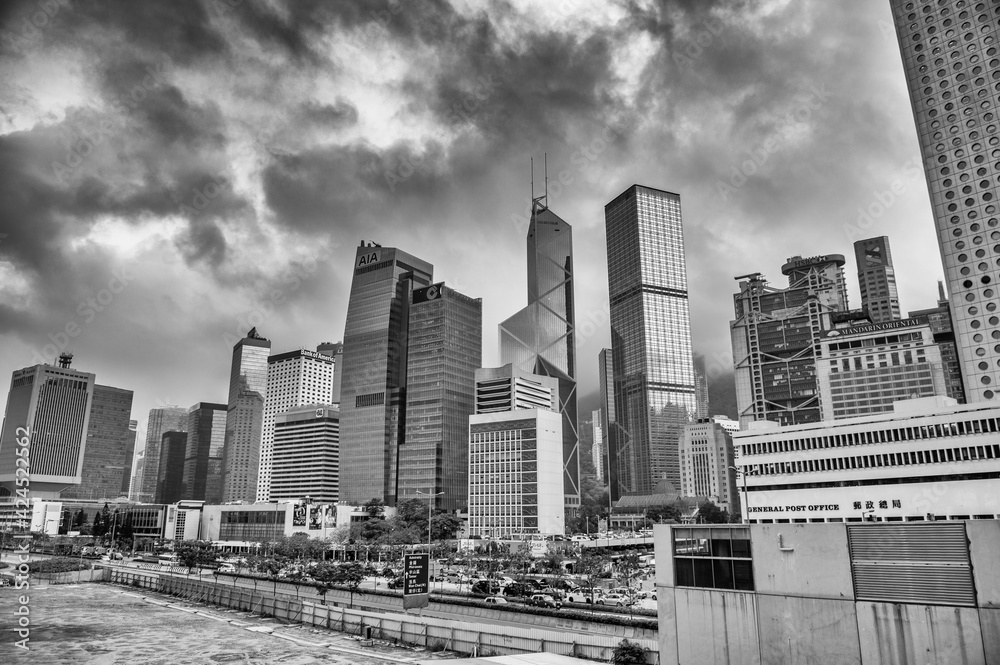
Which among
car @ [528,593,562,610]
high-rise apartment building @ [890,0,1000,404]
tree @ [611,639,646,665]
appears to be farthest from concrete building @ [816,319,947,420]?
tree @ [611,639,646,665]

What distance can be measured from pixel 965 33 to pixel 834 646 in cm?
13335

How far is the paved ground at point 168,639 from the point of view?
159 feet

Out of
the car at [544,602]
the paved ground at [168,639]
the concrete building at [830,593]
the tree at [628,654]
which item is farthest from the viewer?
the car at [544,602]

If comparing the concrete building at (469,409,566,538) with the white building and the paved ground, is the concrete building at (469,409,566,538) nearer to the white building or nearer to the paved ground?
the white building

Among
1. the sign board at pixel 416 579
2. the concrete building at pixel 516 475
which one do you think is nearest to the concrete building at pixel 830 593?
the sign board at pixel 416 579

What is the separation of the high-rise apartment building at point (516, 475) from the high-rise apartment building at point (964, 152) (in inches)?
4118

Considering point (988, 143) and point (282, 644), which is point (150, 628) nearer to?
point (282, 644)

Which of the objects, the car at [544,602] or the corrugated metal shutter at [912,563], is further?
the car at [544,602]

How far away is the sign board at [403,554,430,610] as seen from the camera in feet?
167

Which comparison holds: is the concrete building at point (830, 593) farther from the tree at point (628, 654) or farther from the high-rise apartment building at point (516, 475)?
the high-rise apartment building at point (516, 475)

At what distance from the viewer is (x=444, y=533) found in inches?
7156

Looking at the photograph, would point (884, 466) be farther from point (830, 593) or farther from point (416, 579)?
point (416, 579)

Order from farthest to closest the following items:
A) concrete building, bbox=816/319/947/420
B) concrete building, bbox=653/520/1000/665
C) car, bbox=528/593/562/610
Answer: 1. concrete building, bbox=816/319/947/420
2. car, bbox=528/593/562/610
3. concrete building, bbox=653/520/1000/665

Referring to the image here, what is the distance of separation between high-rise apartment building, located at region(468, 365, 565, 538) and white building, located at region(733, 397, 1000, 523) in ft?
227
